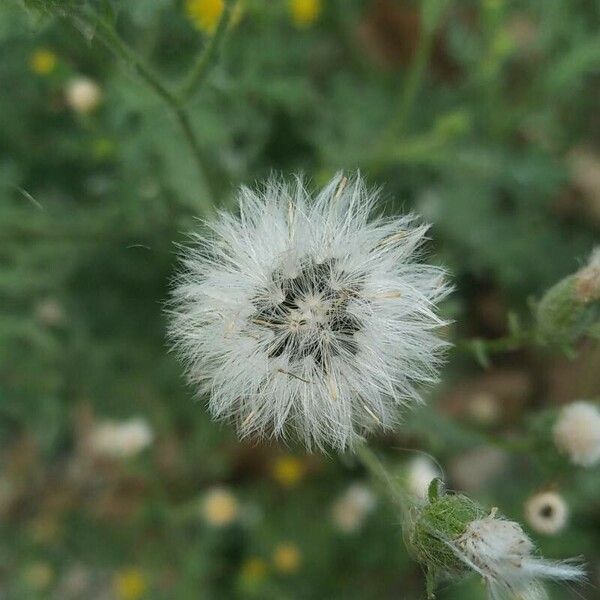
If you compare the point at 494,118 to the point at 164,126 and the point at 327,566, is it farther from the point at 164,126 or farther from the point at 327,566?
the point at 327,566

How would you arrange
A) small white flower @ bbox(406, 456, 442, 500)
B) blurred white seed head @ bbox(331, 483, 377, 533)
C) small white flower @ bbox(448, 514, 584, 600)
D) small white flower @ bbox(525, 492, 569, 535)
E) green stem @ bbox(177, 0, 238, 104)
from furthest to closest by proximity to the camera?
blurred white seed head @ bbox(331, 483, 377, 533) < small white flower @ bbox(406, 456, 442, 500) < small white flower @ bbox(525, 492, 569, 535) < green stem @ bbox(177, 0, 238, 104) < small white flower @ bbox(448, 514, 584, 600)

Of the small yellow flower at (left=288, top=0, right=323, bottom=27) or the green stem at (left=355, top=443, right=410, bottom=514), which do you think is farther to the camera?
the small yellow flower at (left=288, top=0, right=323, bottom=27)

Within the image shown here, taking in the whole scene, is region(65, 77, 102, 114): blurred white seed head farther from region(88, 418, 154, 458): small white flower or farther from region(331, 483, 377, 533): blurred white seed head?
region(331, 483, 377, 533): blurred white seed head

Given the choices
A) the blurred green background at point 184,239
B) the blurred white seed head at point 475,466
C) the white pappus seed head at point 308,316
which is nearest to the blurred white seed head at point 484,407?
the blurred green background at point 184,239

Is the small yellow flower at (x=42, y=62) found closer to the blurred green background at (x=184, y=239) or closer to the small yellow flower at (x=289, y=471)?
the blurred green background at (x=184, y=239)

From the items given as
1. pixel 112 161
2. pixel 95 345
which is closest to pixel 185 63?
pixel 112 161

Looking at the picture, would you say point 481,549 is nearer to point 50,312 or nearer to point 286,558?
point 286,558

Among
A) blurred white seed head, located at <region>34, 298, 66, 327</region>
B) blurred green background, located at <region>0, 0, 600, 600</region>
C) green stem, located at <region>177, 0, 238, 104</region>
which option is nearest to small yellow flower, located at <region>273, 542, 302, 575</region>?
blurred green background, located at <region>0, 0, 600, 600</region>
